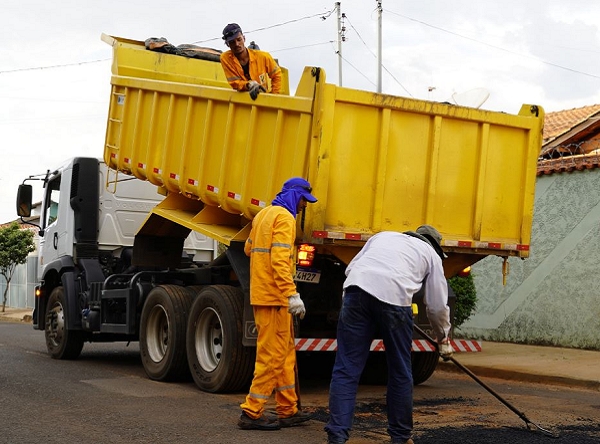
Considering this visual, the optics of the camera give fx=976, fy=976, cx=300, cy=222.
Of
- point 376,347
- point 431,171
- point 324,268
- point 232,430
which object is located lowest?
point 232,430

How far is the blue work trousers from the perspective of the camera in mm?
6203

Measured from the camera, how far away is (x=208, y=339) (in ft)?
31.7

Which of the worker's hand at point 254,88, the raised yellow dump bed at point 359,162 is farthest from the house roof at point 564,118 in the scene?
the worker's hand at point 254,88

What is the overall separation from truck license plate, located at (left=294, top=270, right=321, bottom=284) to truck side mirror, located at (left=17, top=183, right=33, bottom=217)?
6.12m

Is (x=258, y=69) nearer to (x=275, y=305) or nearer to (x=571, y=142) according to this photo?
(x=275, y=305)

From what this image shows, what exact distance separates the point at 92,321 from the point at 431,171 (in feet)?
16.4

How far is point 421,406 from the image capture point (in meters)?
8.49

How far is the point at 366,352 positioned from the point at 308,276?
268 centimetres

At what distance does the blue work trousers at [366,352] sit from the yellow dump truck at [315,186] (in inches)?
88.2

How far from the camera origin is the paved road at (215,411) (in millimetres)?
6836

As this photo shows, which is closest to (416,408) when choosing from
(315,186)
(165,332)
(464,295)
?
(315,186)

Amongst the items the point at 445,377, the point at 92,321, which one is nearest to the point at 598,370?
the point at 445,377

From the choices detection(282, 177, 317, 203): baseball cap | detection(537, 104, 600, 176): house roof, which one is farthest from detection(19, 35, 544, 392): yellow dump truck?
detection(537, 104, 600, 176): house roof

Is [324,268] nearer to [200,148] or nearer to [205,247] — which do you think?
[200,148]
